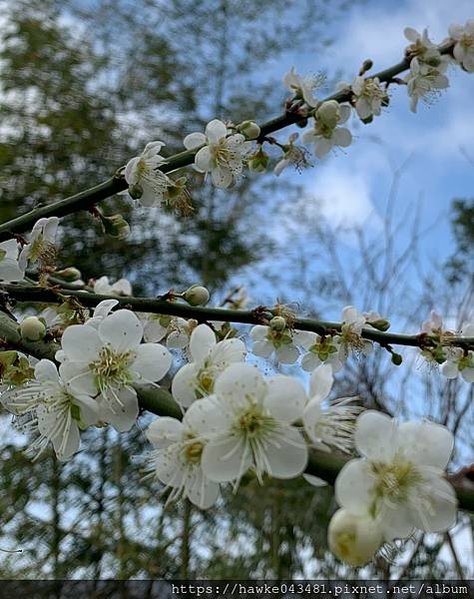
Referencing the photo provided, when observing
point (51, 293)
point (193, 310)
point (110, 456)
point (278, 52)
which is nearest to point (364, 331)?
point (193, 310)

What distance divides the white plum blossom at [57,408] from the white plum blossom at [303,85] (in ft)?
1.59

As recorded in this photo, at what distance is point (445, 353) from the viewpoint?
78 cm

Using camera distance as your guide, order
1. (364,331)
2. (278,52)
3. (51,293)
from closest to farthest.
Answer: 1. (51,293)
2. (364,331)
3. (278,52)

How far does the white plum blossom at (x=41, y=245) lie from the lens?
0.68m

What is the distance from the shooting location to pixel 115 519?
264 cm

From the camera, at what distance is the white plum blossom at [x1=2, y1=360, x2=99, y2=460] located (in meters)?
0.51

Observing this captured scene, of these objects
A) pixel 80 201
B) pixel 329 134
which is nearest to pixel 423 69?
pixel 329 134

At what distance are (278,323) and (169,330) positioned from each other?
0.38ft

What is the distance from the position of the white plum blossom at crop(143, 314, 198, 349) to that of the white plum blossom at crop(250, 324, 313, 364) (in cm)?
8

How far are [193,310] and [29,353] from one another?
16 cm

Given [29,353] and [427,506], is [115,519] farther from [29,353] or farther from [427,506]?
[427,506]

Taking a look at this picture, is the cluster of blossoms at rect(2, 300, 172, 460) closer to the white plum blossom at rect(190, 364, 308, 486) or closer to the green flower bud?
the white plum blossom at rect(190, 364, 308, 486)

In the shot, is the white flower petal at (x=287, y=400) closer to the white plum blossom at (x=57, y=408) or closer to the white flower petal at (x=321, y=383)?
the white flower petal at (x=321, y=383)

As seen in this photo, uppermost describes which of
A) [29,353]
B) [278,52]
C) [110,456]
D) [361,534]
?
[278,52]
